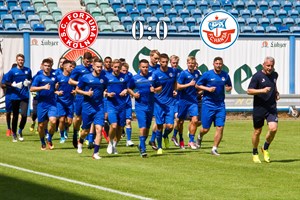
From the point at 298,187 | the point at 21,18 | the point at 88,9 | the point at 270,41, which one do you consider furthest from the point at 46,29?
the point at 298,187

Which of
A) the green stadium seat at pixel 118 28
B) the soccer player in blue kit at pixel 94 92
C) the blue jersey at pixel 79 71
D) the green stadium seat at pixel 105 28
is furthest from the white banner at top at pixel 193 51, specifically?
the soccer player in blue kit at pixel 94 92

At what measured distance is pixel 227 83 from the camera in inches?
848

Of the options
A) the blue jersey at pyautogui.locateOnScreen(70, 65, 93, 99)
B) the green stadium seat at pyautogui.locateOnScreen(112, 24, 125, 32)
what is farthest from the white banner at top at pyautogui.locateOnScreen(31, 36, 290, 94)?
the blue jersey at pyautogui.locateOnScreen(70, 65, 93, 99)

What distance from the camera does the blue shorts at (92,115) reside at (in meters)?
20.5

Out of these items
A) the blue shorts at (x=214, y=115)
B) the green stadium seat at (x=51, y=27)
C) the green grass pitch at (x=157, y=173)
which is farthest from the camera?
the green stadium seat at (x=51, y=27)

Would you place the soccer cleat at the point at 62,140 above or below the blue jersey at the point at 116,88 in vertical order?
below

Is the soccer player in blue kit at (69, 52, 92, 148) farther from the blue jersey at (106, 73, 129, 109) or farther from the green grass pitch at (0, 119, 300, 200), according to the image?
the blue jersey at (106, 73, 129, 109)

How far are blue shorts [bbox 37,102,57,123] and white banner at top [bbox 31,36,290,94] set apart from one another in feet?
39.7

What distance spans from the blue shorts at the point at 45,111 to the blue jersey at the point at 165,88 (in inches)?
99.9

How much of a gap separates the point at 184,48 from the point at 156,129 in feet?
47.4

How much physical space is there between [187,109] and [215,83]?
87.6 inches

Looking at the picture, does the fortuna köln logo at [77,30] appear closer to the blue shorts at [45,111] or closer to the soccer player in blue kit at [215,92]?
the blue shorts at [45,111]

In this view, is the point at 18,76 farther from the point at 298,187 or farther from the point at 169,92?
the point at 298,187

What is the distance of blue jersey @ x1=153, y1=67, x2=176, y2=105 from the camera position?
2196 cm
